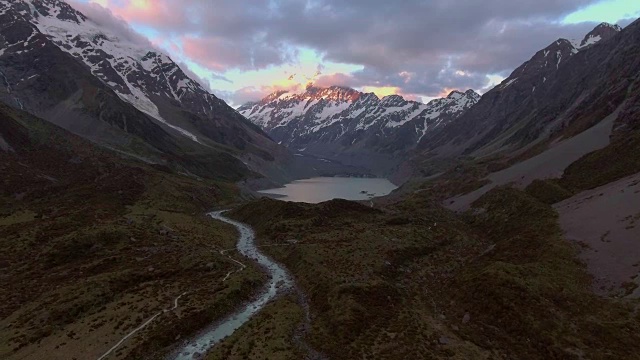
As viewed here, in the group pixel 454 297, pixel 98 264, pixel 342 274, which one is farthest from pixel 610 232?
pixel 98 264

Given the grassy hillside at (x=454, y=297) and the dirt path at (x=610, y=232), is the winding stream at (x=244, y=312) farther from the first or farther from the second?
the dirt path at (x=610, y=232)

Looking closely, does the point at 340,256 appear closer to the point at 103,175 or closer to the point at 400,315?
the point at 400,315

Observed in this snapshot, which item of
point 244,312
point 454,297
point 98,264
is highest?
point 98,264

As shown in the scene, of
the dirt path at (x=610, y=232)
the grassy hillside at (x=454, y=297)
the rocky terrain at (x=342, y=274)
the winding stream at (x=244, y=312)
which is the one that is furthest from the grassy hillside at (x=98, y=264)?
the dirt path at (x=610, y=232)

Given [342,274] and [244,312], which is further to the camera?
[342,274]

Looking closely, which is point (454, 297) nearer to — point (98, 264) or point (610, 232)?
point (610, 232)

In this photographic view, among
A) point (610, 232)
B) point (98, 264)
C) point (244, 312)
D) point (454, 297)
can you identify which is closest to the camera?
point (244, 312)

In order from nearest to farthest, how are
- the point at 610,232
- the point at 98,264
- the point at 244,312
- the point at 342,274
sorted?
1. the point at 244,312
2. the point at 610,232
3. the point at 342,274
4. the point at 98,264

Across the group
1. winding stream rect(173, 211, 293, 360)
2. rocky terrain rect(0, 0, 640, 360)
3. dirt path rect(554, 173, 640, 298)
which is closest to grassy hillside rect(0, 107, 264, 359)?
rocky terrain rect(0, 0, 640, 360)
